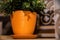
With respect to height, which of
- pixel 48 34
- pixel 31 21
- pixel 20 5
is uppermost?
pixel 20 5

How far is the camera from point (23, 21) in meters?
1.15

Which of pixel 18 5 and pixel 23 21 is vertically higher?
pixel 18 5

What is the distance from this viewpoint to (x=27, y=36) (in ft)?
3.71

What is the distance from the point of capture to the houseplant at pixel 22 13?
1156 millimetres

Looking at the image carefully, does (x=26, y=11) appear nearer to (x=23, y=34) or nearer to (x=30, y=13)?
(x=30, y=13)

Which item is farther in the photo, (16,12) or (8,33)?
(8,33)

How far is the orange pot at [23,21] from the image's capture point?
1.15 m

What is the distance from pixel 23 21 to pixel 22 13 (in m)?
0.05

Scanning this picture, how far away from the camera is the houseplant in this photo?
1156mm

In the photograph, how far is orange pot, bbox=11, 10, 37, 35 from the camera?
1.15 metres

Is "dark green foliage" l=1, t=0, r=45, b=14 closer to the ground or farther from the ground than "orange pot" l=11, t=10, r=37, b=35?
farther from the ground

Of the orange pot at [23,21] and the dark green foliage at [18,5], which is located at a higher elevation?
the dark green foliage at [18,5]

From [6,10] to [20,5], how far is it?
105mm

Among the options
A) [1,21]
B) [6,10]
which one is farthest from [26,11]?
[1,21]
